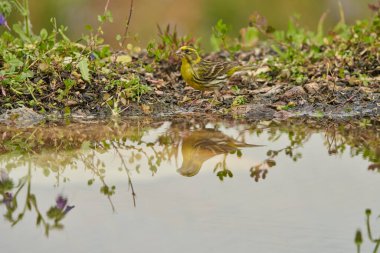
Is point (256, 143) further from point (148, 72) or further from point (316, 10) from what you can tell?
point (316, 10)

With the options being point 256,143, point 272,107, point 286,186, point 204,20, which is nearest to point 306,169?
point 286,186

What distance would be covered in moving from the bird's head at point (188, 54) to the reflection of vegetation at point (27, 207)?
2.68m

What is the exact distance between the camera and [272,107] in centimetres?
551

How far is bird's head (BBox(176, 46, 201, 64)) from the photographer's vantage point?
238 inches

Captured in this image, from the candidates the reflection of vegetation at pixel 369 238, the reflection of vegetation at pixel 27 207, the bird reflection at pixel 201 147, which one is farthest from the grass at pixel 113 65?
the reflection of vegetation at pixel 369 238

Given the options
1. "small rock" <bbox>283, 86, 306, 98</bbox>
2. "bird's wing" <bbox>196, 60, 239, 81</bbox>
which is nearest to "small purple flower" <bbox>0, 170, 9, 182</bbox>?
"bird's wing" <bbox>196, 60, 239, 81</bbox>

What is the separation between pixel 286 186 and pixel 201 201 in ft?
1.41

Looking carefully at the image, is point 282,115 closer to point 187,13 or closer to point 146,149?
point 146,149

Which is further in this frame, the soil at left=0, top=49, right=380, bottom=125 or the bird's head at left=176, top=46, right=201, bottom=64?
the bird's head at left=176, top=46, right=201, bottom=64

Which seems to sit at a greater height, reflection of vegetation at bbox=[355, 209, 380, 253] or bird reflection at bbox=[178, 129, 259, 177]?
bird reflection at bbox=[178, 129, 259, 177]

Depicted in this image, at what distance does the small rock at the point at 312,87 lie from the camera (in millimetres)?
5695

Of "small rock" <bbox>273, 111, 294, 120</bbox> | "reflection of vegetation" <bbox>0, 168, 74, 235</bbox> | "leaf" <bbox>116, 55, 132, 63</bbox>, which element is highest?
"leaf" <bbox>116, 55, 132, 63</bbox>

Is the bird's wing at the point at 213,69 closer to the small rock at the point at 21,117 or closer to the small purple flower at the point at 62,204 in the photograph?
the small rock at the point at 21,117

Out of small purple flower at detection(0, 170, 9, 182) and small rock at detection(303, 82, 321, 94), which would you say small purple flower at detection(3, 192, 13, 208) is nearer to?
small purple flower at detection(0, 170, 9, 182)
